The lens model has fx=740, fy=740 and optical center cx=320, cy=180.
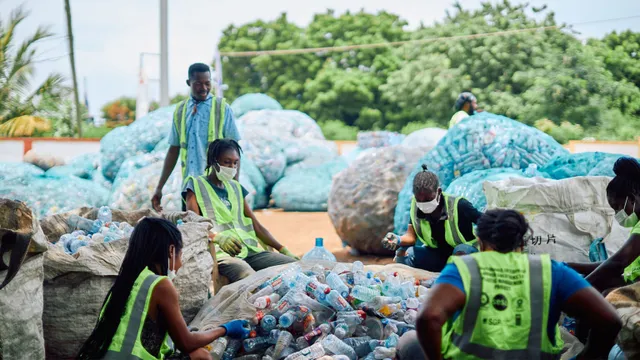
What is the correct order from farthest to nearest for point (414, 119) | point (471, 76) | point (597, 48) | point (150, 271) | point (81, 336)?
point (414, 119), point (471, 76), point (597, 48), point (81, 336), point (150, 271)

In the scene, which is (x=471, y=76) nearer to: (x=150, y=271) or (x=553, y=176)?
(x=553, y=176)

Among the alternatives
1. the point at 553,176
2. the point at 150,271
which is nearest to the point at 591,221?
the point at 553,176

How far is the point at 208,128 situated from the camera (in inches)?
215

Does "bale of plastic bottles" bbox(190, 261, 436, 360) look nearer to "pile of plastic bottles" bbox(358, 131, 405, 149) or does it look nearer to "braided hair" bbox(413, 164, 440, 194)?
"braided hair" bbox(413, 164, 440, 194)

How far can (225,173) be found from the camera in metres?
4.74

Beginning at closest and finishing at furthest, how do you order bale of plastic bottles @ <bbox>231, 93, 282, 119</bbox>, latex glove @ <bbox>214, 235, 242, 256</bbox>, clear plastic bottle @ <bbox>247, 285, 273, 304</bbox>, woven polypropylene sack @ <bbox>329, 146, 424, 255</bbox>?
clear plastic bottle @ <bbox>247, 285, 273, 304</bbox>, latex glove @ <bbox>214, 235, 242, 256</bbox>, woven polypropylene sack @ <bbox>329, 146, 424, 255</bbox>, bale of plastic bottles @ <bbox>231, 93, 282, 119</bbox>

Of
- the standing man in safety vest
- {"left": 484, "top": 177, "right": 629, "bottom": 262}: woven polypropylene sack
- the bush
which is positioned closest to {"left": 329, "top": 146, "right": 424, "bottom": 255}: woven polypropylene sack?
the standing man in safety vest

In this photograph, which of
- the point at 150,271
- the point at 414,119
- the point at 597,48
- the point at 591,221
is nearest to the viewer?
the point at 150,271

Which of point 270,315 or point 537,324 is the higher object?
point 537,324

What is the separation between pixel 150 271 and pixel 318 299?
1211 mm

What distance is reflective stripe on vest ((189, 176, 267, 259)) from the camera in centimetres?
473

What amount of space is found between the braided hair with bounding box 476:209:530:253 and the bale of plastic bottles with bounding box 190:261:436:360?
3.62ft

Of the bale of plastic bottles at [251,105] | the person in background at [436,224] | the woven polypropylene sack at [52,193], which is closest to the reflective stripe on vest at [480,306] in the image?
the person in background at [436,224]

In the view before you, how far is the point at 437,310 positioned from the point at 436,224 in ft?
8.13
